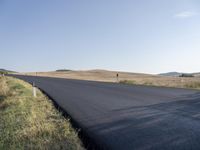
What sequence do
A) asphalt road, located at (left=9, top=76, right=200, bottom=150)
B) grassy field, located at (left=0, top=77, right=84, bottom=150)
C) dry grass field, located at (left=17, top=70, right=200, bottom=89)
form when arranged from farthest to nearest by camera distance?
dry grass field, located at (left=17, top=70, right=200, bottom=89)
grassy field, located at (left=0, top=77, right=84, bottom=150)
asphalt road, located at (left=9, top=76, right=200, bottom=150)

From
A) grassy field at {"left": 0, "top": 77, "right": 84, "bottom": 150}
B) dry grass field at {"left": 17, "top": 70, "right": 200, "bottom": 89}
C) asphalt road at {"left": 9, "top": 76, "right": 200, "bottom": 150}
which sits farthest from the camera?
dry grass field at {"left": 17, "top": 70, "right": 200, "bottom": 89}

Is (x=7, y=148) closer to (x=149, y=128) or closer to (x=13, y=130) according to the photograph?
(x=13, y=130)

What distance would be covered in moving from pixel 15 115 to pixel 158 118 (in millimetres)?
→ 5340

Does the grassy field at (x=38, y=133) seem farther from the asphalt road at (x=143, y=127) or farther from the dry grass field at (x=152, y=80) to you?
the dry grass field at (x=152, y=80)

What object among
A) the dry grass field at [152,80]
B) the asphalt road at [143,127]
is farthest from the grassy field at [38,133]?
the dry grass field at [152,80]

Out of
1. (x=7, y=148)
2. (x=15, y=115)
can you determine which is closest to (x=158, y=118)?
(x=7, y=148)

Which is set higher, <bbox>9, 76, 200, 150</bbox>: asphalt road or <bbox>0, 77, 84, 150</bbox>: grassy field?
<bbox>9, 76, 200, 150</bbox>: asphalt road

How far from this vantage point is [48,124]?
8453 millimetres

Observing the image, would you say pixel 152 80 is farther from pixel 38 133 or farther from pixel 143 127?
pixel 38 133

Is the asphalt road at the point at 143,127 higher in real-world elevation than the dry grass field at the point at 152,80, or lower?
lower

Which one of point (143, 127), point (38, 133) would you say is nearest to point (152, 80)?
point (143, 127)

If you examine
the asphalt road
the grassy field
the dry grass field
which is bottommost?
the grassy field

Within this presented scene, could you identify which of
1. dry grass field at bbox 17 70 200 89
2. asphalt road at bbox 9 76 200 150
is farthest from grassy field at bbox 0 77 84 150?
dry grass field at bbox 17 70 200 89

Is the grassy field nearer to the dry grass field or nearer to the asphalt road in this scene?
the asphalt road
